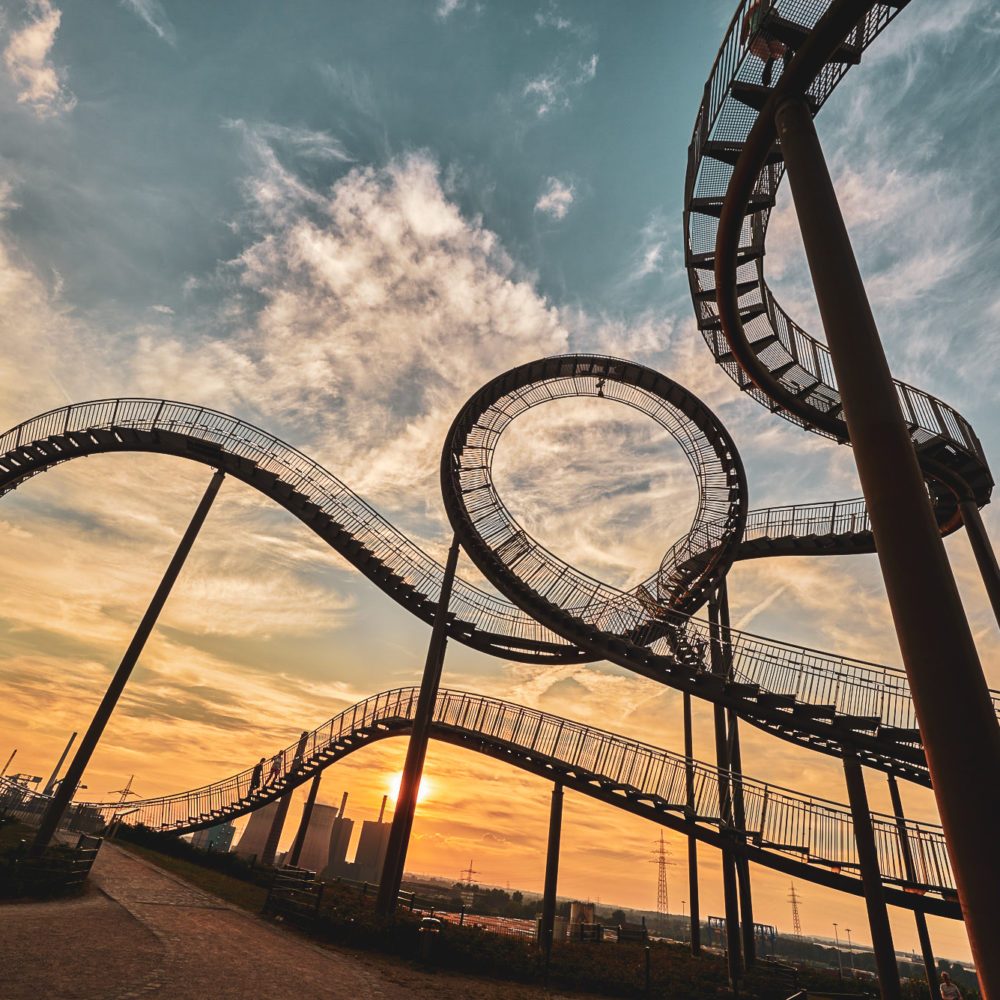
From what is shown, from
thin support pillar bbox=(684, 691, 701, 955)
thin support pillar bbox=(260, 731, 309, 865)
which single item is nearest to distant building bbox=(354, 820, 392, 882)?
thin support pillar bbox=(260, 731, 309, 865)

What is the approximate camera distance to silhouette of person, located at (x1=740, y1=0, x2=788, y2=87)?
6.71 metres

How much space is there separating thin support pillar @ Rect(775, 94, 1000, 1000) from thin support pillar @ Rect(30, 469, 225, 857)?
1379cm

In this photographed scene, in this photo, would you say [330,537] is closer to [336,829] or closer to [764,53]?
[764,53]

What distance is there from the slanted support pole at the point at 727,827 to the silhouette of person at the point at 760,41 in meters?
9.46

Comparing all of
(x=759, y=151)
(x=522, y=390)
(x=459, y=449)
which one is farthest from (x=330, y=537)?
(x=759, y=151)

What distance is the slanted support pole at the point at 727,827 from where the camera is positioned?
12145mm

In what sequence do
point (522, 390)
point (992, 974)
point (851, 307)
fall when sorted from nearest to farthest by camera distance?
point (992, 974) → point (851, 307) → point (522, 390)

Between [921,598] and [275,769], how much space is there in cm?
2227

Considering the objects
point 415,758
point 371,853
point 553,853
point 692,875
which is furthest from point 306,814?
point 371,853

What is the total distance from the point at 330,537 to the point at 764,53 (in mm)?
15495

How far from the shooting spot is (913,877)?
1043 cm

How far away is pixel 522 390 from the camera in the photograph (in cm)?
1695

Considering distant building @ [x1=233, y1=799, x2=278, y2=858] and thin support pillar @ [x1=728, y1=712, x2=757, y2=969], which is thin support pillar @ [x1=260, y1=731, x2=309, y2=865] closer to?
thin support pillar @ [x1=728, y1=712, x2=757, y2=969]

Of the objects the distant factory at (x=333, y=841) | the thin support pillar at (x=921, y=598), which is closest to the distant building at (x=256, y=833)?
the distant factory at (x=333, y=841)
